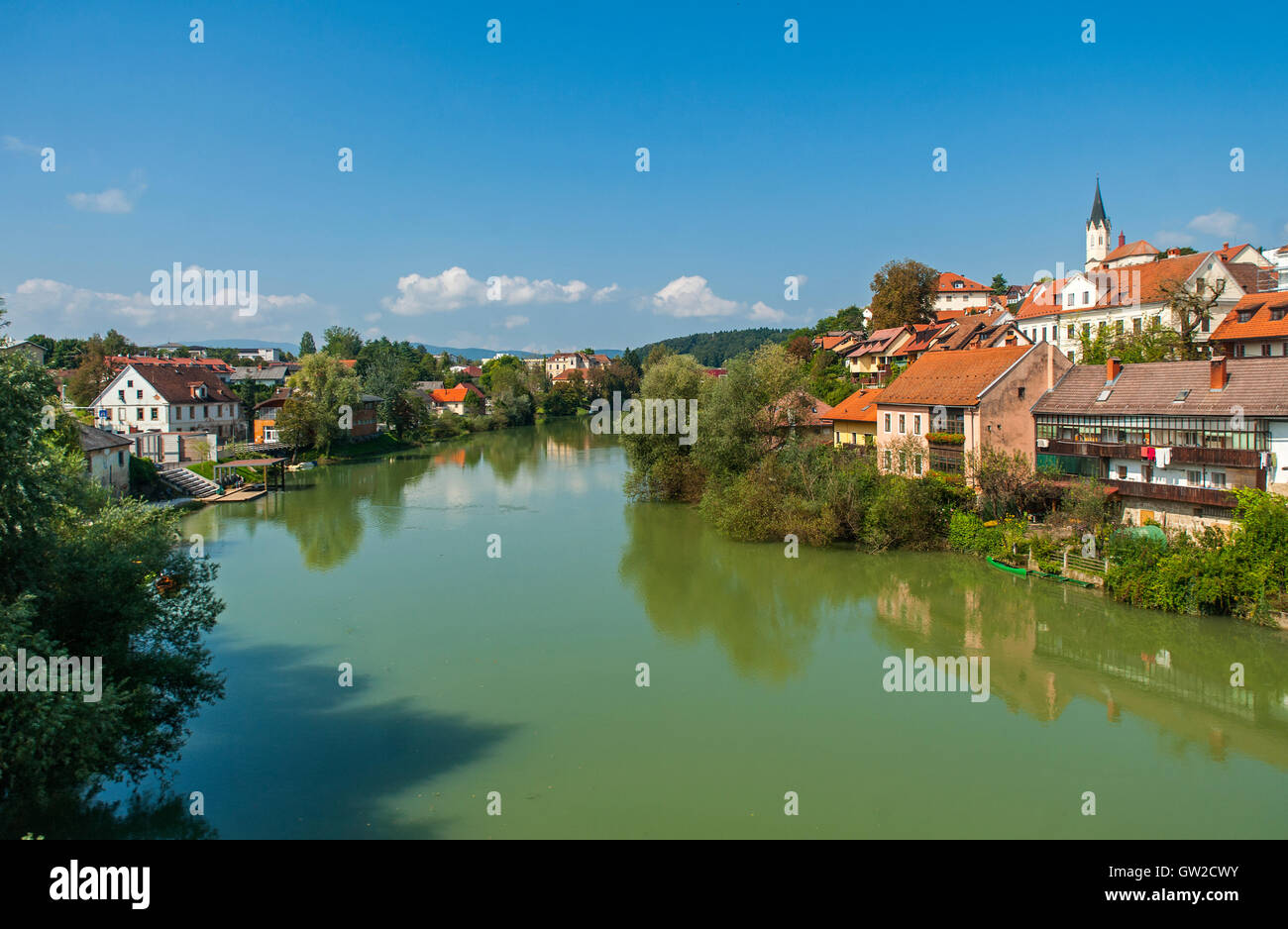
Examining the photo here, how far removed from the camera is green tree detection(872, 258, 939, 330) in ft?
177

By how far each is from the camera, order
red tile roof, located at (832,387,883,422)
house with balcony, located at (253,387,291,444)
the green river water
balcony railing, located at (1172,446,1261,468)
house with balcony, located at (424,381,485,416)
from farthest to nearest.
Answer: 1. house with balcony, located at (424,381,485,416)
2. house with balcony, located at (253,387,291,444)
3. red tile roof, located at (832,387,883,422)
4. balcony railing, located at (1172,446,1261,468)
5. the green river water

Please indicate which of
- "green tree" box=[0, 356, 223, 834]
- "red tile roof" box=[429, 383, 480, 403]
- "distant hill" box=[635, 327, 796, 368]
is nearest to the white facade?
"green tree" box=[0, 356, 223, 834]

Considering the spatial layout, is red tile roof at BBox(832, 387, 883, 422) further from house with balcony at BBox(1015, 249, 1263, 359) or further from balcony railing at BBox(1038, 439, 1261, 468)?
house with balcony at BBox(1015, 249, 1263, 359)

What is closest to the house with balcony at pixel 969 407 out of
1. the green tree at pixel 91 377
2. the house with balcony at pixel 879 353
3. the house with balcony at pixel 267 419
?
the house with balcony at pixel 879 353

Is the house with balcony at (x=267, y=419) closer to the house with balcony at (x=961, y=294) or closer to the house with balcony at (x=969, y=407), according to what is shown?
the house with balcony at (x=969, y=407)

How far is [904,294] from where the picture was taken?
54125 millimetres

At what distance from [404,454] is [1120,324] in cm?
4304

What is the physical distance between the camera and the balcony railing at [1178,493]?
19.2 m

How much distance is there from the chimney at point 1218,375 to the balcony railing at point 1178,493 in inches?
109

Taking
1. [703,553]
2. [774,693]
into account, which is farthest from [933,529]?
[774,693]

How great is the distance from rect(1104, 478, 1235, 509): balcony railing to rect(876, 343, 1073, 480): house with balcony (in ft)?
13.1
